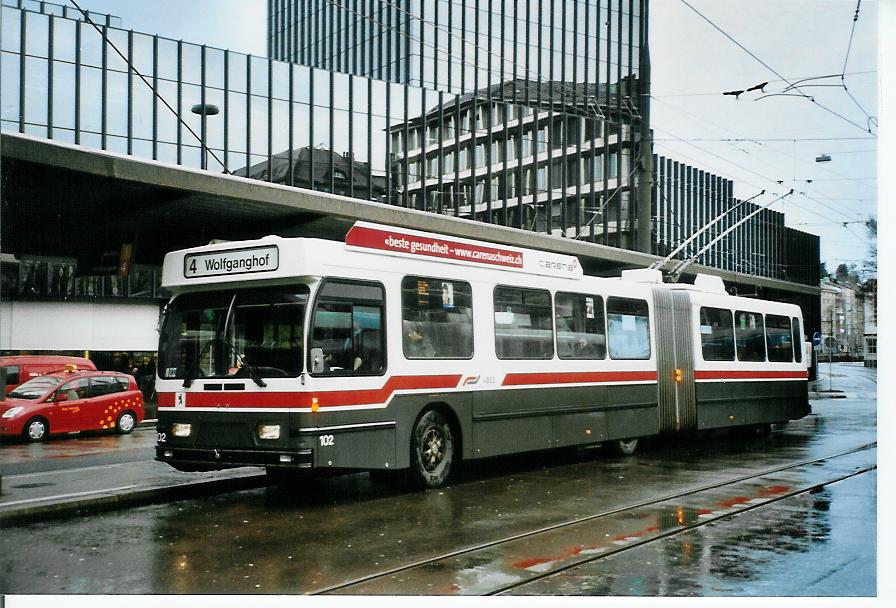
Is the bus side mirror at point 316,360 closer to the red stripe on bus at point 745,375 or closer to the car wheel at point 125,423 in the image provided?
the red stripe on bus at point 745,375

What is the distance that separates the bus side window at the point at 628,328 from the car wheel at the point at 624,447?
4.88 feet

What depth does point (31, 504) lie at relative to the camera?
1037cm

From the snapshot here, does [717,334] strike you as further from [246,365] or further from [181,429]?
[181,429]

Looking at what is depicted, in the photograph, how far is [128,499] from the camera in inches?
435

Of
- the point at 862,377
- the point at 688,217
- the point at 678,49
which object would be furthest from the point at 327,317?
the point at 688,217

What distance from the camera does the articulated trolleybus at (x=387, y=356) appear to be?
1055 centimetres

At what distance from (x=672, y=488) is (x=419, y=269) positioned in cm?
429

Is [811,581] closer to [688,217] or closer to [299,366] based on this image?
[299,366]

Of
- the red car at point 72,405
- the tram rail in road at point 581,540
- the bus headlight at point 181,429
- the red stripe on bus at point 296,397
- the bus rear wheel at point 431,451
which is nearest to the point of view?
the tram rail in road at point 581,540

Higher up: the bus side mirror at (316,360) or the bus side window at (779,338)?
the bus side window at (779,338)

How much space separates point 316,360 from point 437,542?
2.58m

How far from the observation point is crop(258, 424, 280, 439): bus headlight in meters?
10.4

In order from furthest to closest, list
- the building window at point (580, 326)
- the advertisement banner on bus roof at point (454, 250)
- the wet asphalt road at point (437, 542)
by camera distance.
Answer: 1. the building window at point (580, 326)
2. the advertisement banner on bus roof at point (454, 250)
3. the wet asphalt road at point (437, 542)

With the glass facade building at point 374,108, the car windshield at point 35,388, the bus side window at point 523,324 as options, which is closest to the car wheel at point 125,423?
the car windshield at point 35,388
